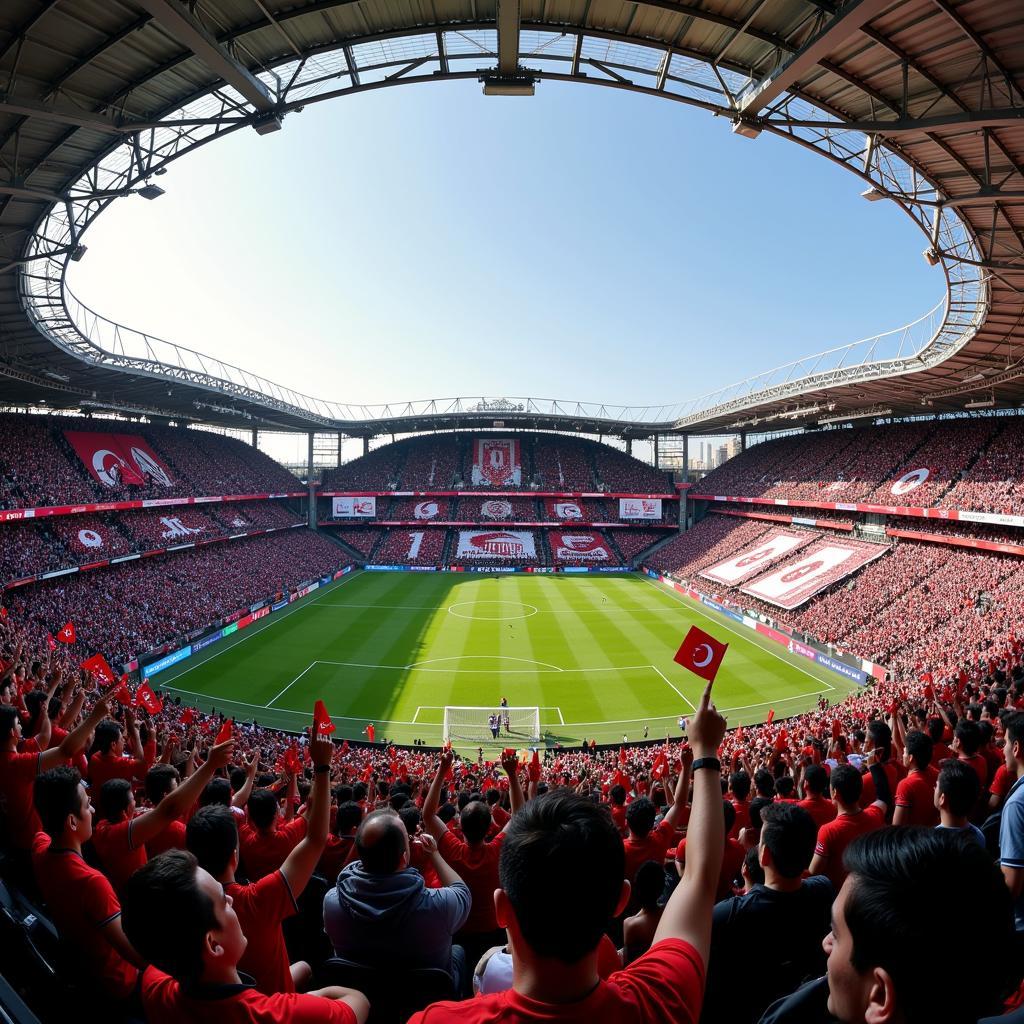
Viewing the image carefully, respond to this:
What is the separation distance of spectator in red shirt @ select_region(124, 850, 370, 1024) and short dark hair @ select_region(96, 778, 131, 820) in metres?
2.99

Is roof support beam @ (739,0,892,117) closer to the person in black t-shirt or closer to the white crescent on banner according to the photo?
the white crescent on banner

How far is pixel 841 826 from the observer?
509cm

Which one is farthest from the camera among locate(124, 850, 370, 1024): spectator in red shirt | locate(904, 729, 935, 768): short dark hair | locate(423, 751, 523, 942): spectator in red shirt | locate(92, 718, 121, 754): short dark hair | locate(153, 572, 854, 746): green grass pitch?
locate(153, 572, 854, 746): green grass pitch

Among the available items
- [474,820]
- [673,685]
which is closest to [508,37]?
[474,820]

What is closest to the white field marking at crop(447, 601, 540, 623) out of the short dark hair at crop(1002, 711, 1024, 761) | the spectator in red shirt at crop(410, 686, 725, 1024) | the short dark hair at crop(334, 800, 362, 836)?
the short dark hair at crop(334, 800, 362, 836)

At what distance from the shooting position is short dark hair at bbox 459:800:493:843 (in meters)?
5.23

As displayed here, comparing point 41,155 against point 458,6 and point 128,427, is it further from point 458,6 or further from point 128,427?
point 128,427

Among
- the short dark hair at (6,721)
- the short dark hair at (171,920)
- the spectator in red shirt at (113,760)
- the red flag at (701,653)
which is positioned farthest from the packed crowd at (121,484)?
the short dark hair at (171,920)

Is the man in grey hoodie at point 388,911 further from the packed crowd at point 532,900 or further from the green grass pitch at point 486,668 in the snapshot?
the green grass pitch at point 486,668

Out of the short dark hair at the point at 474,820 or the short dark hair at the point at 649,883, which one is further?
the short dark hair at the point at 474,820

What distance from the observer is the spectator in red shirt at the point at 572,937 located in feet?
5.24

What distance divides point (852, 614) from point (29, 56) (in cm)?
3865

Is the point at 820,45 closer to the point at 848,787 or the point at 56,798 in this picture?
the point at 848,787

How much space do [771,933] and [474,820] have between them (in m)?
2.76
